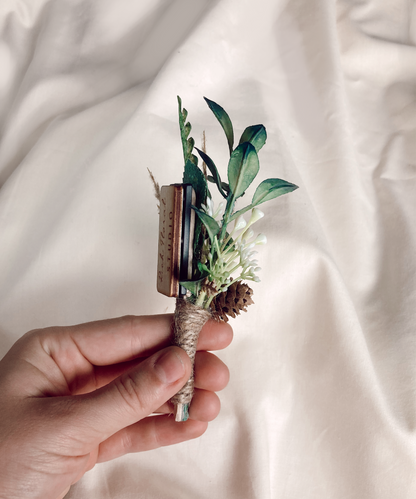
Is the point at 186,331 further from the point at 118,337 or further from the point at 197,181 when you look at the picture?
the point at 197,181

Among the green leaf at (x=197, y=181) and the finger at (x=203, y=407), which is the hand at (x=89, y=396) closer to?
the finger at (x=203, y=407)

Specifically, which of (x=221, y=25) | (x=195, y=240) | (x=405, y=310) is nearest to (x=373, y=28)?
(x=221, y=25)

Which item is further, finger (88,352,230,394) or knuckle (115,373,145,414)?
finger (88,352,230,394)

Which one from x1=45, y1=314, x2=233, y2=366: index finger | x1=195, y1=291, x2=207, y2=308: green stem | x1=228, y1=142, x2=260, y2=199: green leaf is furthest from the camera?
x1=45, y1=314, x2=233, y2=366: index finger

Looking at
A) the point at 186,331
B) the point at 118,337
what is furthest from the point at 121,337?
the point at 186,331

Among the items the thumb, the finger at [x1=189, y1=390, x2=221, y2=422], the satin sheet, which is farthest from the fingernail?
the satin sheet

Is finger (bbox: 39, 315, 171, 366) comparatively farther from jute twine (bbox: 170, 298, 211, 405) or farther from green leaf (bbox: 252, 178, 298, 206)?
green leaf (bbox: 252, 178, 298, 206)

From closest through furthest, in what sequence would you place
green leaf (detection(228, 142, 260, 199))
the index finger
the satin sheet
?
green leaf (detection(228, 142, 260, 199))
the index finger
the satin sheet
